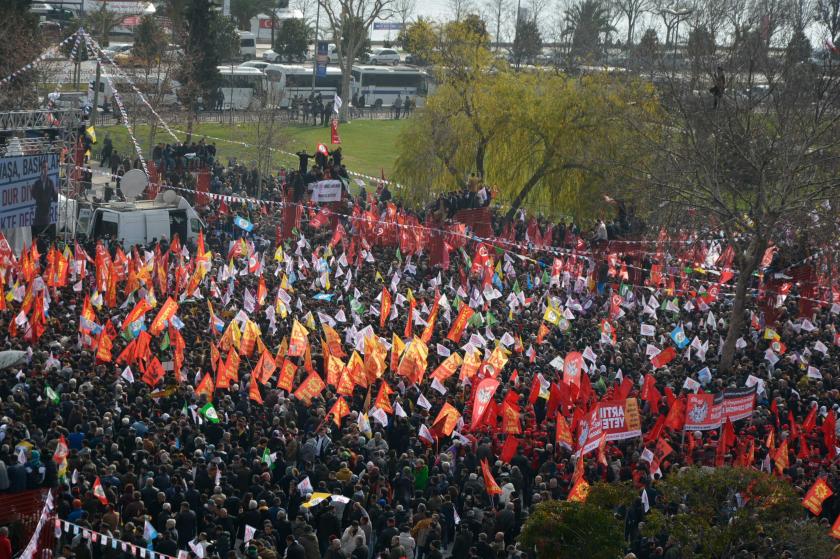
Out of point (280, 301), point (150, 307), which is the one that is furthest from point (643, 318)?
point (150, 307)

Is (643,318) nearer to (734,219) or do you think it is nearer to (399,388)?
(734,219)

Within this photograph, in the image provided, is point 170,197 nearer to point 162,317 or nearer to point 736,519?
point 162,317

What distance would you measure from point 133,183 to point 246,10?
196 feet

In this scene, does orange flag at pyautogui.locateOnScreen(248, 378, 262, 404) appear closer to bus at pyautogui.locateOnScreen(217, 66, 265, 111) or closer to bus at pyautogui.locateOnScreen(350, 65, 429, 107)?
bus at pyautogui.locateOnScreen(217, 66, 265, 111)

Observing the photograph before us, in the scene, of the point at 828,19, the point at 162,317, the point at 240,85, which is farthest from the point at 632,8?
the point at 162,317

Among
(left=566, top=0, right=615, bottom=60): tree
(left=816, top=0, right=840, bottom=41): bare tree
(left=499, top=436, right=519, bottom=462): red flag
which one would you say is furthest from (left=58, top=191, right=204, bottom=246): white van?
(left=566, top=0, right=615, bottom=60): tree

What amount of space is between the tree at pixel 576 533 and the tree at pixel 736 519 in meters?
0.61

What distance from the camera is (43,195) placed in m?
29.6

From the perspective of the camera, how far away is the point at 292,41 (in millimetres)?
84875

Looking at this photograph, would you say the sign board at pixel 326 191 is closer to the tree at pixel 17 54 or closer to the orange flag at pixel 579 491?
the tree at pixel 17 54

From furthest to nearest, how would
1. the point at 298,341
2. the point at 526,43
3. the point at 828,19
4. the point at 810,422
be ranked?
the point at 526,43
the point at 828,19
the point at 298,341
the point at 810,422

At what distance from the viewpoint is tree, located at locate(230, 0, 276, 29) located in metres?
A: 92.9

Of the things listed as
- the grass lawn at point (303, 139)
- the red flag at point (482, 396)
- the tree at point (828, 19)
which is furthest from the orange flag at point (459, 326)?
the grass lawn at point (303, 139)

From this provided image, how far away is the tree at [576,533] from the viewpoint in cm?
1414
